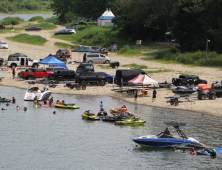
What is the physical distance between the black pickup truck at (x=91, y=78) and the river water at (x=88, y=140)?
28.3 ft

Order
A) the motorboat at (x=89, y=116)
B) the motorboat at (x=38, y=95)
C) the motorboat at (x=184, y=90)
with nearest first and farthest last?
the motorboat at (x=89, y=116) < the motorboat at (x=38, y=95) < the motorboat at (x=184, y=90)

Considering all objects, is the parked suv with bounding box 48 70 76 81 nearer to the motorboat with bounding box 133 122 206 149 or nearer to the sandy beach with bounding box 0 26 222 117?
the sandy beach with bounding box 0 26 222 117

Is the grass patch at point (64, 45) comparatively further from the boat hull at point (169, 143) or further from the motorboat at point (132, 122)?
the boat hull at point (169, 143)

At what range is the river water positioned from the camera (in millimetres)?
31188

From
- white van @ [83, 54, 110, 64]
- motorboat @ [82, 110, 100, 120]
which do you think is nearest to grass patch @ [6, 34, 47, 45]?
white van @ [83, 54, 110, 64]

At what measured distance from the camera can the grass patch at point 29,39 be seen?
10444 cm

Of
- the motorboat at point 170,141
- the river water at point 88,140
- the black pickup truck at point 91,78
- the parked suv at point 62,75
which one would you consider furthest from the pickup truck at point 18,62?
the motorboat at point 170,141

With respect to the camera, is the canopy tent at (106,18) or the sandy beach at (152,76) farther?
the canopy tent at (106,18)

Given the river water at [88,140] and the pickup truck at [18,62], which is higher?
the pickup truck at [18,62]

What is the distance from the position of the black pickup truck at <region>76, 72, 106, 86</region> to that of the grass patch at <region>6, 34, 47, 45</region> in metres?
49.1

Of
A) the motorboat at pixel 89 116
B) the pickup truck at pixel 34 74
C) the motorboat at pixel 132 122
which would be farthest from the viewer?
the pickup truck at pixel 34 74

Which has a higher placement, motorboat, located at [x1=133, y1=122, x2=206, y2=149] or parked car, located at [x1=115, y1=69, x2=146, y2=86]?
parked car, located at [x1=115, y1=69, x2=146, y2=86]

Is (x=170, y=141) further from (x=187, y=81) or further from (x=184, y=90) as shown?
(x=187, y=81)

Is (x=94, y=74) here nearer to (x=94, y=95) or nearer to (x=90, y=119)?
(x=94, y=95)
